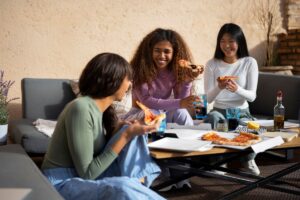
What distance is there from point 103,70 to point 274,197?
1.74 metres

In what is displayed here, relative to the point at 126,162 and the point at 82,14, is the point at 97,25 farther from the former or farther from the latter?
the point at 126,162

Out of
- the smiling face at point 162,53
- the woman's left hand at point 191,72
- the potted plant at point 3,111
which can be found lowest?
the potted plant at point 3,111

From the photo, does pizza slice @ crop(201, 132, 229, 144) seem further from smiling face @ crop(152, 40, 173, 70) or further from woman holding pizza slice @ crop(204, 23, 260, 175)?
woman holding pizza slice @ crop(204, 23, 260, 175)

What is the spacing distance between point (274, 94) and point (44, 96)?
215cm

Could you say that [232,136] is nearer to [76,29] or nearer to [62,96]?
[62,96]

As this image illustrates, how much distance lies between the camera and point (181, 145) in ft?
7.14

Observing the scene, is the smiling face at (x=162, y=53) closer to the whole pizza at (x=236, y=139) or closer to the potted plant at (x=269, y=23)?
the whole pizza at (x=236, y=139)

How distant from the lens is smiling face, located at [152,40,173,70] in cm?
315

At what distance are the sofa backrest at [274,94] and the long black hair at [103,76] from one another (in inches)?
95.5

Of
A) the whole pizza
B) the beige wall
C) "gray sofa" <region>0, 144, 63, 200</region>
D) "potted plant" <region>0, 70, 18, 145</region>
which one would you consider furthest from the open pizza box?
the beige wall

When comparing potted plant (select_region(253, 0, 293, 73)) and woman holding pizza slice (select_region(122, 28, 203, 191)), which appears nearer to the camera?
woman holding pizza slice (select_region(122, 28, 203, 191))

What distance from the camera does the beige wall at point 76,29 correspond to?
443 cm

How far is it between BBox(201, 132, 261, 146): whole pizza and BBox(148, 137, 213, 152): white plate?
8 cm

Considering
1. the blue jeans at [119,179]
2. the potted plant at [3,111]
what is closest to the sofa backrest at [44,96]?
the potted plant at [3,111]
